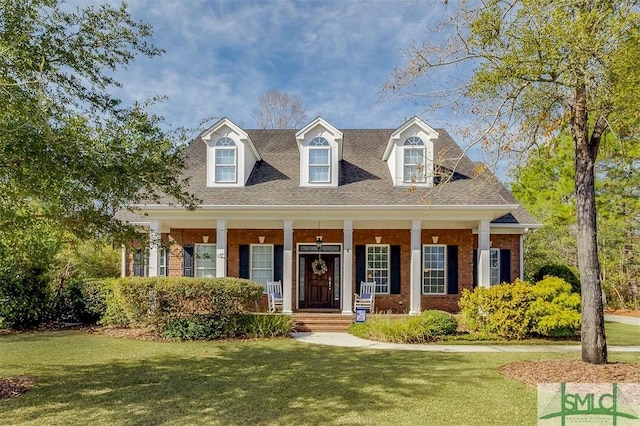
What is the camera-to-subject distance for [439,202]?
13672 mm

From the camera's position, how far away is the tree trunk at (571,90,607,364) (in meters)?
7.83

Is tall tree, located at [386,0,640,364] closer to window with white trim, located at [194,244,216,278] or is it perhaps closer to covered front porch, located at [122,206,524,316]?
covered front porch, located at [122,206,524,316]

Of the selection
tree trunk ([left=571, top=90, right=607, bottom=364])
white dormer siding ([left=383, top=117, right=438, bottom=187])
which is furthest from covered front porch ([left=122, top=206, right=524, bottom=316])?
tree trunk ([left=571, top=90, right=607, bottom=364])

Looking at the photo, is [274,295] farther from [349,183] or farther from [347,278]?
[349,183]

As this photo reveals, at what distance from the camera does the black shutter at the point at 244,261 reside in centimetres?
1580

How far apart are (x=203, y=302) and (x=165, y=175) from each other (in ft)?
17.2

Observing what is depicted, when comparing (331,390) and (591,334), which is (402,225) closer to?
(591,334)

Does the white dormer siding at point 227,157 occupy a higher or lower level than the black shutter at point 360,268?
higher

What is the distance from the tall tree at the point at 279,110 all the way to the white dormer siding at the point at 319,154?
51.1 ft

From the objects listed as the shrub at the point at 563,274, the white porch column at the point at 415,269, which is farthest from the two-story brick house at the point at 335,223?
the shrub at the point at 563,274

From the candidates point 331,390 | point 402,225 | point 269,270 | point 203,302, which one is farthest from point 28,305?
point 402,225

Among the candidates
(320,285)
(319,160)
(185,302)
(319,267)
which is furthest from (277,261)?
(185,302)

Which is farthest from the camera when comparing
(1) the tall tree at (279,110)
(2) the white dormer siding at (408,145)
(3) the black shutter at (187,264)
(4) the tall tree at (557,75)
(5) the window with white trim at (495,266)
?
(1) the tall tree at (279,110)

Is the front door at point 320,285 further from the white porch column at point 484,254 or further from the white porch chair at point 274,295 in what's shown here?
the white porch column at point 484,254
